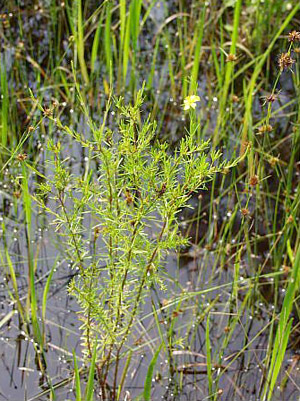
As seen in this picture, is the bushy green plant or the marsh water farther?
the marsh water

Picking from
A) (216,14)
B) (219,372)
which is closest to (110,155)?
(219,372)

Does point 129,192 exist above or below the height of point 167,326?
above

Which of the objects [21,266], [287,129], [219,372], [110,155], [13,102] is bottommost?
[219,372]

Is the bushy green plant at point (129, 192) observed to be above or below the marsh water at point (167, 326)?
above

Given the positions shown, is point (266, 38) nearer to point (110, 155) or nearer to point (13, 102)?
point (13, 102)

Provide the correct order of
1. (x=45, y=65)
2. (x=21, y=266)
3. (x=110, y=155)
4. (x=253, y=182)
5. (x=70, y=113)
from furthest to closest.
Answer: (x=45, y=65)
(x=70, y=113)
(x=21, y=266)
(x=253, y=182)
(x=110, y=155)

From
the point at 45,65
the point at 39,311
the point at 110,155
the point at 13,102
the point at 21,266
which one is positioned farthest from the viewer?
the point at 45,65

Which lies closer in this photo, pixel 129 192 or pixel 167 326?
pixel 129 192

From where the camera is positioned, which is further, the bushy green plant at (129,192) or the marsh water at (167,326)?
the marsh water at (167,326)

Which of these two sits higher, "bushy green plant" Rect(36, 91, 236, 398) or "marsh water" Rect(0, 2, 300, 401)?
"bushy green plant" Rect(36, 91, 236, 398)

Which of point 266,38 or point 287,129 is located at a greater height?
point 266,38

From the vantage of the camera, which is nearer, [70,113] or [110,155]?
[110,155]

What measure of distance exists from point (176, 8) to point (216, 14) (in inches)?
8.6

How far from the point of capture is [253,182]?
4.69 ft
